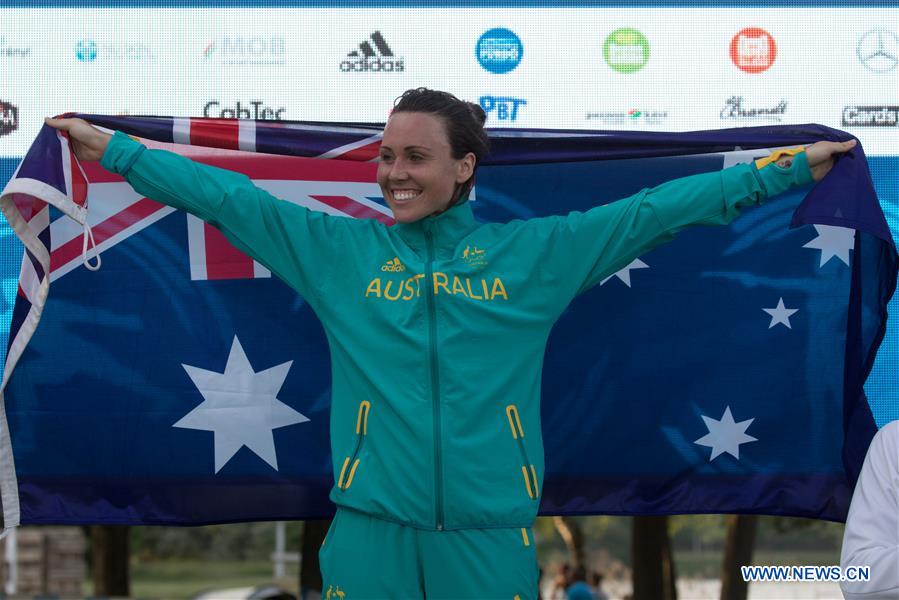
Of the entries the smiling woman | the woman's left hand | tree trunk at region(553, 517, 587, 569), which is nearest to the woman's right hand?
the smiling woman

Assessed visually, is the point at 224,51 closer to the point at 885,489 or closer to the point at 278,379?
the point at 278,379

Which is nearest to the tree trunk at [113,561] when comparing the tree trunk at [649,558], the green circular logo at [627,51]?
the tree trunk at [649,558]

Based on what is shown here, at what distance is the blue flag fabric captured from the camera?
386 centimetres

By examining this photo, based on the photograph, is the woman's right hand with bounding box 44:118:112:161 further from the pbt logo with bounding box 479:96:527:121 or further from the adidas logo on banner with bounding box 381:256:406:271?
the pbt logo with bounding box 479:96:527:121

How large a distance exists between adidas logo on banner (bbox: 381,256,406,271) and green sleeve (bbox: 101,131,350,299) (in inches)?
6.2

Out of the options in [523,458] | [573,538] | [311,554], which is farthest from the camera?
[573,538]

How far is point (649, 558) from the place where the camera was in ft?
30.3

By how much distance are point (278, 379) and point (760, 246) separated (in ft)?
5.93

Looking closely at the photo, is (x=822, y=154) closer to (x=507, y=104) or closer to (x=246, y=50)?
(x=507, y=104)

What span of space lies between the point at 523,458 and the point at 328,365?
1.30 meters

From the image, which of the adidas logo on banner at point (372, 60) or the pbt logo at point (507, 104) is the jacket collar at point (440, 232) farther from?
the adidas logo on banner at point (372, 60)

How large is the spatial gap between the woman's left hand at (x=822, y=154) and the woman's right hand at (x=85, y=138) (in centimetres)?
197

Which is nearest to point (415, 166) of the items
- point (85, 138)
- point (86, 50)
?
point (85, 138)

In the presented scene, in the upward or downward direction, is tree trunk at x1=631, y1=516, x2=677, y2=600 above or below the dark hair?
below
